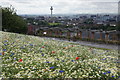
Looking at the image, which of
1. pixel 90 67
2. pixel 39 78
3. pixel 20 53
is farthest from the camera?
pixel 20 53

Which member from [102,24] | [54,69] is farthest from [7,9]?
[54,69]

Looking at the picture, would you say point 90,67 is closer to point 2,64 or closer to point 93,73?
point 93,73

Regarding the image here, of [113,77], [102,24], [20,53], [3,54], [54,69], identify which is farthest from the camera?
[102,24]

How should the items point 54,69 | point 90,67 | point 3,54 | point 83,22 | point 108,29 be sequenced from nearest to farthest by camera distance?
point 54,69, point 90,67, point 3,54, point 108,29, point 83,22

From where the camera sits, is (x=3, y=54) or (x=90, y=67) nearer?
(x=90, y=67)

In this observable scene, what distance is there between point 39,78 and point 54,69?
3.41 ft

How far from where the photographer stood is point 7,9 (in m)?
35.8

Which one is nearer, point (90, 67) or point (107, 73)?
point (107, 73)

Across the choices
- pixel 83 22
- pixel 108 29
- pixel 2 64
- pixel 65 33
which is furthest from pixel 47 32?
pixel 2 64

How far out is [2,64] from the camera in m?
7.14

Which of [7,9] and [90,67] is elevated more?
[7,9]

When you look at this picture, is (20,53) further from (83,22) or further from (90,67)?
(83,22)

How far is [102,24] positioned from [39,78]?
85.3 ft

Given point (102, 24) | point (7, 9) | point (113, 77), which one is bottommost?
point (113, 77)
